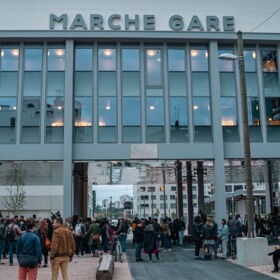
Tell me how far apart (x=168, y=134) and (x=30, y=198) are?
1616cm

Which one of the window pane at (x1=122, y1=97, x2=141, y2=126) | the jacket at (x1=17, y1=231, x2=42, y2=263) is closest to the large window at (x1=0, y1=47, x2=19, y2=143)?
the window pane at (x1=122, y1=97, x2=141, y2=126)

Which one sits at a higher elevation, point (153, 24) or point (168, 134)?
point (153, 24)

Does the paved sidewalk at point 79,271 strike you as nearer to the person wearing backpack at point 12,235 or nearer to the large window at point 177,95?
the person wearing backpack at point 12,235

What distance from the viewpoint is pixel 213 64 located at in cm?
2675

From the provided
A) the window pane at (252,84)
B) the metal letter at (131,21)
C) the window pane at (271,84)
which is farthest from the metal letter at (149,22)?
the window pane at (271,84)

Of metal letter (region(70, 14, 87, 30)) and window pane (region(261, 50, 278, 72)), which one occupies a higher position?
metal letter (region(70, 14, 87, 30))

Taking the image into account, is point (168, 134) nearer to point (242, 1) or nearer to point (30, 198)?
point (242, 1)

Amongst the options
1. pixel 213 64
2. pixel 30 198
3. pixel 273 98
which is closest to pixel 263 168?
pixel 273 98

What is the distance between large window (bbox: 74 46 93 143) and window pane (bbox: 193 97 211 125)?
19.6 ft

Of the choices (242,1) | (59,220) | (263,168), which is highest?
(242,1)

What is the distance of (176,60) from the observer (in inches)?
1065

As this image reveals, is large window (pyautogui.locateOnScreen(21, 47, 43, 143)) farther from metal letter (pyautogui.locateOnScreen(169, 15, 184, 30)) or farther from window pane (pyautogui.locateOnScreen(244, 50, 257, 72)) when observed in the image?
window pane (pyautogui.locateOnScreen(244, 50, 257, 72))

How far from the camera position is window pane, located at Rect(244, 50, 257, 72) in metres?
27.4

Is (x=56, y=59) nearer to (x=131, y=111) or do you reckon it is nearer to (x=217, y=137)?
(x=131, y=111)
